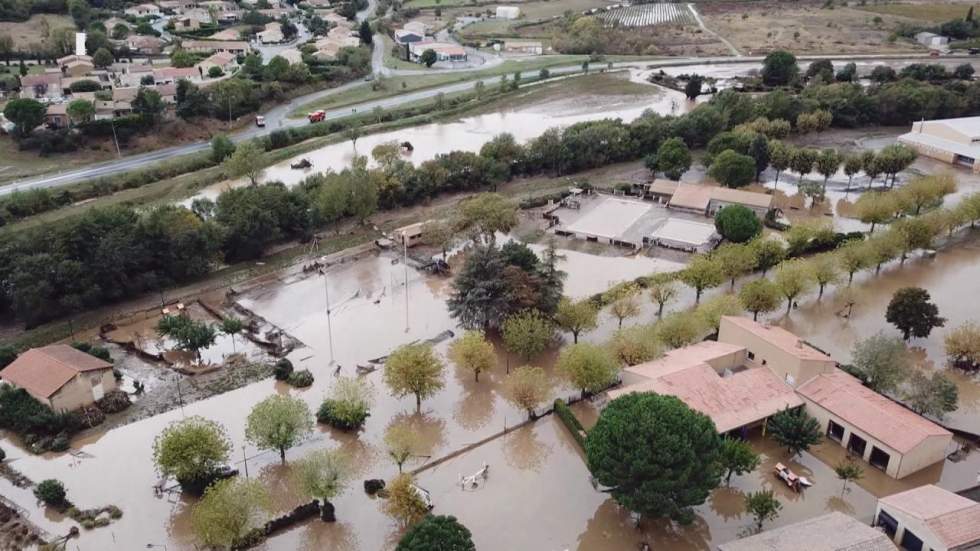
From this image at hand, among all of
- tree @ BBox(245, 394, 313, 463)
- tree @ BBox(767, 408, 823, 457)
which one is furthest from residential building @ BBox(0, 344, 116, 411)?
tree @ BBox(767, 408, 823, 457)

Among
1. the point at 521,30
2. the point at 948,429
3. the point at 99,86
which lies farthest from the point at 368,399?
the point at 521,30

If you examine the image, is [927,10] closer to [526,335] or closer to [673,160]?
[673,160]

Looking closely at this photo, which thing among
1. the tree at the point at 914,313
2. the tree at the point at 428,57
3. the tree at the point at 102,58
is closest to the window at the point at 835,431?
the tree at the point at 914,313

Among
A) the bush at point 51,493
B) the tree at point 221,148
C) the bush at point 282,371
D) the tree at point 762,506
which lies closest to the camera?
the tree at point 762,506

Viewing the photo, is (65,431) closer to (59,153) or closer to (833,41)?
(59,153)

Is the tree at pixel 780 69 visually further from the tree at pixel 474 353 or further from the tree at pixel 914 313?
the tree at pixel 474 353

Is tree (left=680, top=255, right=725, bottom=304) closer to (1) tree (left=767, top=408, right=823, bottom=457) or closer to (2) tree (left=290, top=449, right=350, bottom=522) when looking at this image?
(1) tree (left=767, top=408, right=823, bottom=457)
